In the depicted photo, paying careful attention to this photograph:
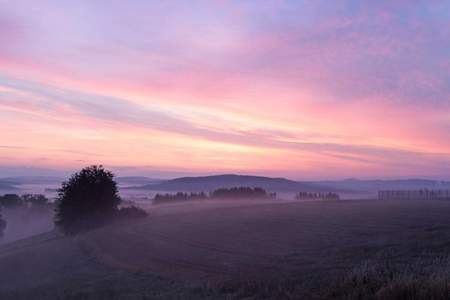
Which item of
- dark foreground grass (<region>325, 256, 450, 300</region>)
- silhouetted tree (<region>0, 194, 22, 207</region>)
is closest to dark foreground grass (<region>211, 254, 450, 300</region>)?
dark foreground grass (<region>325, 256, 450, 300</region>)

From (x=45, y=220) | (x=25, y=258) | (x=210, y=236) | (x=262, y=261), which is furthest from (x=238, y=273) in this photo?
(x=45, y=220)

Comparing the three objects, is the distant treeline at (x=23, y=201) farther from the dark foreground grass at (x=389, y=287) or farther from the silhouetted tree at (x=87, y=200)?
the dark foreground grass at (x=389, y=287)

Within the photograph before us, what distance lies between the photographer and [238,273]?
2597cm

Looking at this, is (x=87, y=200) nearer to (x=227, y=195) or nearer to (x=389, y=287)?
(x=389, y=287)

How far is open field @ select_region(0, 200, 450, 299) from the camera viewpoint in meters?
22.2

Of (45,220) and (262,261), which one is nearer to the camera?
(262,261)

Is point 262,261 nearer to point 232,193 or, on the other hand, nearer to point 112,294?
point 112,294

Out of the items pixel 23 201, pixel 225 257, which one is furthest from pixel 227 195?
pixel 225 257

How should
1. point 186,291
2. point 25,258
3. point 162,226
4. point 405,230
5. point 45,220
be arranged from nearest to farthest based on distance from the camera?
point 186,291
point 405,230
point 25,258
point 162,226
point 45,220

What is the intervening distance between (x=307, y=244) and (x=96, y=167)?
48.0 m

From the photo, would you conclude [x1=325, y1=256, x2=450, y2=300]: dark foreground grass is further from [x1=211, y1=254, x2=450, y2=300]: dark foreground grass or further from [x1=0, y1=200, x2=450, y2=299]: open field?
[x1=0, y1=200, x2=450, y2=299]: open field

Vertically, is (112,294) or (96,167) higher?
(96,167)

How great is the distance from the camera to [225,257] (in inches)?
1341

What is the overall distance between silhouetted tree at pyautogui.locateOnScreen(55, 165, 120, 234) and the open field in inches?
501
